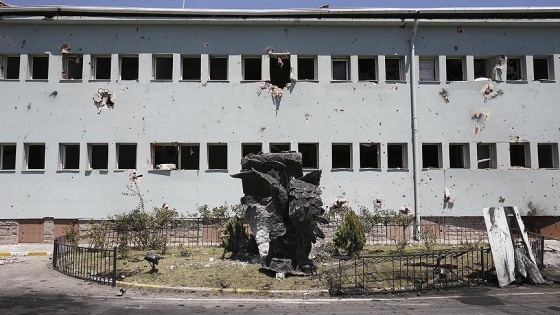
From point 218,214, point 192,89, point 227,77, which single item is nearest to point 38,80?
point 192,89

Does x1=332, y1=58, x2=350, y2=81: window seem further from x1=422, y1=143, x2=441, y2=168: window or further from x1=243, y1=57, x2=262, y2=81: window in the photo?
x1=422, y1=143, x2=441, y2=168: window

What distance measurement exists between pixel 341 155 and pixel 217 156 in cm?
575

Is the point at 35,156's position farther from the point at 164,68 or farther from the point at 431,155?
the point at 431,155

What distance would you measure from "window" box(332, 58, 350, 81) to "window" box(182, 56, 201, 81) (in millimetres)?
6412

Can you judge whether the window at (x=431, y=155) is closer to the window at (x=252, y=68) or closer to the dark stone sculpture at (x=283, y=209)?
the window at (x=252, y=68)

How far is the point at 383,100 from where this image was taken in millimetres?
21359

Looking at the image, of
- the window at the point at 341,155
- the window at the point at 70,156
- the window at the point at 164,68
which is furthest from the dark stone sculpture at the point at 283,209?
the window at the point at 70,156

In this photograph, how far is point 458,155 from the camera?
2188 cm

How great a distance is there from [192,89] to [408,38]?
1036cm

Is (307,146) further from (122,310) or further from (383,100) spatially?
(122,310)

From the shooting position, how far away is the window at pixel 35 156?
2070 cm

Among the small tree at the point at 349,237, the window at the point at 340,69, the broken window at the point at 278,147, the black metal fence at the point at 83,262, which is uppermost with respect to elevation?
the window at the point at 340,69

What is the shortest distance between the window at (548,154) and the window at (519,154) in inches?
29.6

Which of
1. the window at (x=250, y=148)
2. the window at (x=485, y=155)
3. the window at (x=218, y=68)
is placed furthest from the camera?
the window at (x=218, y=68)
